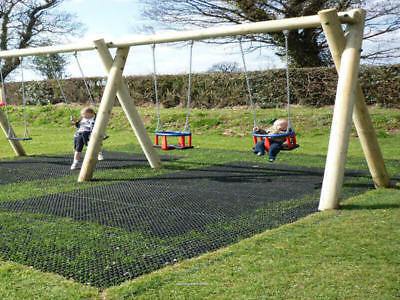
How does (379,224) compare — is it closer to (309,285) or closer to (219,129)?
(309,285)

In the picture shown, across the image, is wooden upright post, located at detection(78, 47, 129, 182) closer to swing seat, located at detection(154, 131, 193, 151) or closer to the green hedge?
swing seat, located at detection(154, 131, 193, 151)

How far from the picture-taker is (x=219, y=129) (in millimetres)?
14219

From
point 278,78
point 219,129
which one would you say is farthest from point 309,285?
point 278,78

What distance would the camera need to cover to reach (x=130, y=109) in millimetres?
7570

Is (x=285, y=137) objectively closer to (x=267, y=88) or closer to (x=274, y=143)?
(x=274, y=143)

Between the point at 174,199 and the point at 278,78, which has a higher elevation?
the point at 278,78

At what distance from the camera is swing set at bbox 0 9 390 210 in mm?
5035

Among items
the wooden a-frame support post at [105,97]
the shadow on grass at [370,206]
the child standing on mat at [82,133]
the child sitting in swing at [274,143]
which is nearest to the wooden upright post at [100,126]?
the wooden a-frame support post at [105,97]

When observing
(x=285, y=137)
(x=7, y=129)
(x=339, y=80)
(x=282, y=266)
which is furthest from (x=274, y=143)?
(x=7, y=129)

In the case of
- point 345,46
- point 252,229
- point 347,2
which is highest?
point 347,2

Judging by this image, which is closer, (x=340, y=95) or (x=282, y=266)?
(x=282, y=266)

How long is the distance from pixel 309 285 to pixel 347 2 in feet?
54.4

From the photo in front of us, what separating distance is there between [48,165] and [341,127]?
5.27 metres

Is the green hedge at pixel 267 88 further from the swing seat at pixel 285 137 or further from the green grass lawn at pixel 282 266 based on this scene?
the green grass lawn at pixel 282 266
